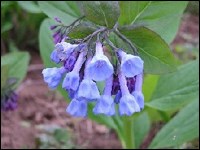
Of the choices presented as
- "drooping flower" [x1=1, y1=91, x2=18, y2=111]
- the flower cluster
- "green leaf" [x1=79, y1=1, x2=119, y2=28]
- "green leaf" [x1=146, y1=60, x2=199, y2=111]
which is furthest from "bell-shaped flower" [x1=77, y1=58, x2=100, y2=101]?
"drooping flower" [x1=1, y1=91, x2=18, y2=111]

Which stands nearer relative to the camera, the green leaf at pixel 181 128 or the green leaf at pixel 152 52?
the green leaf at pixel 152 52

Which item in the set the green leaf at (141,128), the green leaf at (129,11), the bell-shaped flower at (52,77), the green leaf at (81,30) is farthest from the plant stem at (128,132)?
the bell-shaped flower at (52,77)

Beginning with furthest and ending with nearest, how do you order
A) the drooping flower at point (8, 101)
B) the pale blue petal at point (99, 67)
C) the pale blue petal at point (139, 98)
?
the drooping flower at point (8, 101)
the pale blue petal at point (139, 98)
the pale blue petal at point (99, 67)

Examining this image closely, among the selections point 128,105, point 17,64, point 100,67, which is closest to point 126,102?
point 128,105

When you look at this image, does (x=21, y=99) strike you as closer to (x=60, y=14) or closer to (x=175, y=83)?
(x=60, y=14)

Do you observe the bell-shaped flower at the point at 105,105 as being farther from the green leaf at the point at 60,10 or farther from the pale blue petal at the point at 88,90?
the green leaf at the point at 60,10

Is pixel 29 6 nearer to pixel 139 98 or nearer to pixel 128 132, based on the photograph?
pixel 128 132

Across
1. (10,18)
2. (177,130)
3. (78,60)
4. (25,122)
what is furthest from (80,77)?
(10,18)
